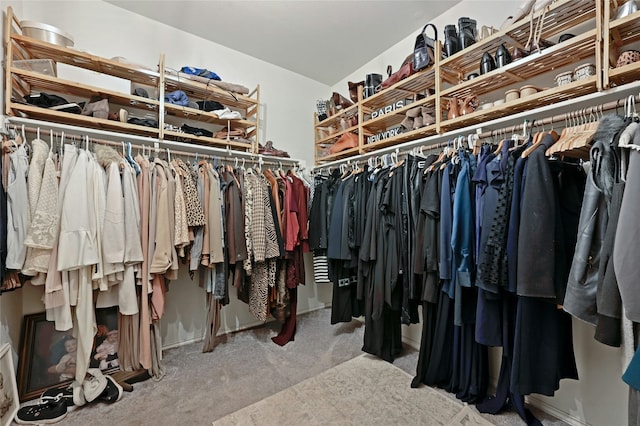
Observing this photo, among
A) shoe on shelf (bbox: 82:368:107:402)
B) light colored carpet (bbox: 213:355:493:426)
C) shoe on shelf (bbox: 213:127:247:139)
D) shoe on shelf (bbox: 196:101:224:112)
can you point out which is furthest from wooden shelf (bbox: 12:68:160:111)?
light colored carpet (bbox: 213:355:493:426)

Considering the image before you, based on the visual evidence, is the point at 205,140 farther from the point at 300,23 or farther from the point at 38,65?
the point at 300,23

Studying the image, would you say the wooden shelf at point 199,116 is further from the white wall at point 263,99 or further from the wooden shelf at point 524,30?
the wooden shelf at point 524,30

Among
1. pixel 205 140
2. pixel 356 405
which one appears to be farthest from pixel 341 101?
pixel 356 405

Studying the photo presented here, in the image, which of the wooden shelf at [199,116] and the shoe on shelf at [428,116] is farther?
the wooden shelf at [199,116]

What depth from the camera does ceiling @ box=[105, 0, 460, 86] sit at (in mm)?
2012

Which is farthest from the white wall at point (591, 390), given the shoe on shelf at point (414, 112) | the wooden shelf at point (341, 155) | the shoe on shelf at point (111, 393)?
the shoe on shelf at point (111, 393)

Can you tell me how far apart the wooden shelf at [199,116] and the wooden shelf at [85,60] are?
0.73ft

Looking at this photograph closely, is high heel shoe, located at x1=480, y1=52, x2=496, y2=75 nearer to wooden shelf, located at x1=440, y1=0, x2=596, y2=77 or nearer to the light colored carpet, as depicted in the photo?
wooden shelf, located at x1=440, y1=0, x2=596, y2=77

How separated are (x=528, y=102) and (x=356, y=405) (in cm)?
192

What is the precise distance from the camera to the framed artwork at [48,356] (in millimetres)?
1583

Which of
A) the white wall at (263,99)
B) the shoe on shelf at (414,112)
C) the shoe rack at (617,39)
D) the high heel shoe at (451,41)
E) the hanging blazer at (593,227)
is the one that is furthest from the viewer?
the shoe on shelf at (414,112)

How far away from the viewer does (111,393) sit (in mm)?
1588

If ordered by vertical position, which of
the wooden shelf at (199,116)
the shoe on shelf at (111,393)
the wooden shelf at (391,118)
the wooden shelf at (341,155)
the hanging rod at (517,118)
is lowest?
the shoe on shelf at (111,393)

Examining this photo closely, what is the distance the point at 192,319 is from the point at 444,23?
325cm
